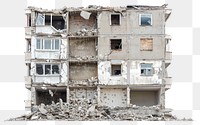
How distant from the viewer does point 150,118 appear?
5412cm

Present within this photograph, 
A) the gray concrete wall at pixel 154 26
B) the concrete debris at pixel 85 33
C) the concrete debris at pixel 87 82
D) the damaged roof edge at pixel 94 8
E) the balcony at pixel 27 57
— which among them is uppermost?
the damaged roof edge at pixel 94 8

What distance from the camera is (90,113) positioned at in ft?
177

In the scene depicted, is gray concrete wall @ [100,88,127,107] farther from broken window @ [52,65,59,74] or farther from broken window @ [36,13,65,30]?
broken window @ [36,13,65,30]

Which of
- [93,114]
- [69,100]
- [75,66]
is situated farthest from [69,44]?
[93,114]

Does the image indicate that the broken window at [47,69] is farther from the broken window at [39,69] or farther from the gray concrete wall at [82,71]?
the gray concrete wall at [82,71]

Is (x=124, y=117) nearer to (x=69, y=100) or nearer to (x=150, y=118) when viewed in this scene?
(x=150, y=118)

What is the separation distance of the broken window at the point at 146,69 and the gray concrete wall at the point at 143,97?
10.3ft

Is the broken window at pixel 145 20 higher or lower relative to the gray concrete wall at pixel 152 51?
higher

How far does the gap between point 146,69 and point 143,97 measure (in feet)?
12.6

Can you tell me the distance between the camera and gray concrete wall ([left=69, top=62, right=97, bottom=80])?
6012 centimetres

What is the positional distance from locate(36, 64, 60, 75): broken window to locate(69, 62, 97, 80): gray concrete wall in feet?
6.41

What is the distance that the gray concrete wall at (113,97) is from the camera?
58.2 metres

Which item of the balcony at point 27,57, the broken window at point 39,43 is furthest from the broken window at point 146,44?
the balcony at point 27,57

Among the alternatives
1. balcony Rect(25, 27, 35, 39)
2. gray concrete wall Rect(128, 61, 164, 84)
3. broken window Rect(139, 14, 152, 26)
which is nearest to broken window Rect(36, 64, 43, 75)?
balcony Rect(25, 27, 35, 39)
